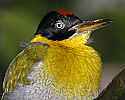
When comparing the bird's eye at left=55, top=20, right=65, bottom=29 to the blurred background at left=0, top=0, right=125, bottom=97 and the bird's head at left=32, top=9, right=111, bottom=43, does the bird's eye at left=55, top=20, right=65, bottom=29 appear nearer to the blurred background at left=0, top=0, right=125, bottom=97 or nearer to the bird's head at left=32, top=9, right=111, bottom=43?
the bird's head at left=32, top=9, right=111, bottom=43

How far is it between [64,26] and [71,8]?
454cm

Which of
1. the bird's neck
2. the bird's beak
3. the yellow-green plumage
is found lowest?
the yellow-green plumage

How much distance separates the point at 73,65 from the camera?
5855 millimetres

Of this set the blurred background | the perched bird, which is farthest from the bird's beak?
the blurred background

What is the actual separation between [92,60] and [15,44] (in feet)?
9.51

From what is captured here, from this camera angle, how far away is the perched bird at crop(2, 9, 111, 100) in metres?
5.64

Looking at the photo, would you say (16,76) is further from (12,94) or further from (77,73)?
(77,73)

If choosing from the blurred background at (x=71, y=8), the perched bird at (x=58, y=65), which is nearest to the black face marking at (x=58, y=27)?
the perched bird at (x=58, y=65)

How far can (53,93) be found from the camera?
559 centimetres

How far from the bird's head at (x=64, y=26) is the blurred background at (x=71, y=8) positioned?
2.07m

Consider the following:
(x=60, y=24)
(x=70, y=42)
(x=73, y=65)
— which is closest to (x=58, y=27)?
(x=60, y=24)

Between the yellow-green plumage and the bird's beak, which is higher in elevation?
the bird's beak

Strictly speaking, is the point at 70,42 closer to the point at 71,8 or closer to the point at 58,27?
the point at 58,27

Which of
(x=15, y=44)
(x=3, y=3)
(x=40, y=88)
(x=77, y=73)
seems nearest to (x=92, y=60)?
(x=77, y=73)
